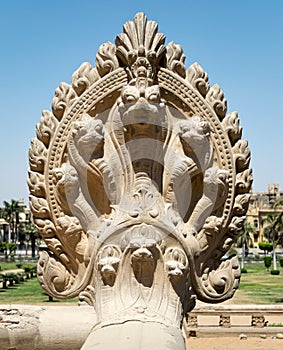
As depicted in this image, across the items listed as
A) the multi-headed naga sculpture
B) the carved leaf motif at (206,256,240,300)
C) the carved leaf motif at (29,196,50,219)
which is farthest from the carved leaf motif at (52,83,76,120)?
the carved leaf motif at (206,256,240,300)

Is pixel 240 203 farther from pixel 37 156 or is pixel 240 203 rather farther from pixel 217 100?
pixel 37 156

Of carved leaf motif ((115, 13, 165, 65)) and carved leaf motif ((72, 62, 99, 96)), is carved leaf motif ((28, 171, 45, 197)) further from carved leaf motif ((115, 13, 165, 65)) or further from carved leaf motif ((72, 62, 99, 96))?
carved leaf motif ((115, 13, 165, 65))

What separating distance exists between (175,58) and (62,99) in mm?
662

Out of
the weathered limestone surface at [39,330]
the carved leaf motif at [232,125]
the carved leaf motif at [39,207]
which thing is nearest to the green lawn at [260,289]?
the carved leaf motif at [232,125]

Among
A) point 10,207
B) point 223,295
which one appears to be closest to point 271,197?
point 10,207

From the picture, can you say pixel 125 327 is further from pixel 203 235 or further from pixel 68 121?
pixel 68 121

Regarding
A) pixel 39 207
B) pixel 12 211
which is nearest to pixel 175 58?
pixel 39 207

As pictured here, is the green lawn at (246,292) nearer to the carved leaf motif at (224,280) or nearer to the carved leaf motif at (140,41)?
the carved leaf motif at (224,280)

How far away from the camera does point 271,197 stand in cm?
6700

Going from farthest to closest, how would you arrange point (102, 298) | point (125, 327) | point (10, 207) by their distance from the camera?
point (10, 207), point (102, 298), point (125, 327)

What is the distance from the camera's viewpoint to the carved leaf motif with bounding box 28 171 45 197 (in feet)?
10.2

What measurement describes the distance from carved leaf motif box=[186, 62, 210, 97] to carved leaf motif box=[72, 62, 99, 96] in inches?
20.2

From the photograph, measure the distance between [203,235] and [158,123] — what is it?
0.65 metres

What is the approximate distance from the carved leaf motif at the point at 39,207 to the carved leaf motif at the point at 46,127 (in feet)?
0.99
